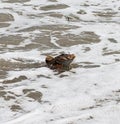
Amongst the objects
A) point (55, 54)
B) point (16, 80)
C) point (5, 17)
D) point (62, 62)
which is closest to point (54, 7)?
point (5, 17)

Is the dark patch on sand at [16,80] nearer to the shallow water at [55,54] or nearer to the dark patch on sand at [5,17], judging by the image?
the shallow water at [55,54]

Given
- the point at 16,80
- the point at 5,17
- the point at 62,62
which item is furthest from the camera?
the point at 5,17

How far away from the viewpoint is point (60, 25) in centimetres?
1082

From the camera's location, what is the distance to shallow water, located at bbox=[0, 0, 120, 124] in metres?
5.78

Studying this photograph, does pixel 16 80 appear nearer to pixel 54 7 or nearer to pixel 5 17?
pixel 5 17

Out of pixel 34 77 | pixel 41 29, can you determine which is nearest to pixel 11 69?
pixel 34 77

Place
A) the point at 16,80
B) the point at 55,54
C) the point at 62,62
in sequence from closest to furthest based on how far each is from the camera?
the point at 16,80 → the point at 62,62 → the point at 55,54

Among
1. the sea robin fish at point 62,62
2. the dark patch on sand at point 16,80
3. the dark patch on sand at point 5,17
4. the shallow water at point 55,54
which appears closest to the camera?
the shallow water at point 55,54

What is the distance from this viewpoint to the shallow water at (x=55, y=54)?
578cm

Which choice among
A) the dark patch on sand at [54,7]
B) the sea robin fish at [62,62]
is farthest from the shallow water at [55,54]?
the sea robin fish at [62,62]

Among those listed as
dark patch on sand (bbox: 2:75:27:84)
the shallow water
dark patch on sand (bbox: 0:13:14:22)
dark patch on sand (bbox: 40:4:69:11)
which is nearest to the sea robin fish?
the shallow water

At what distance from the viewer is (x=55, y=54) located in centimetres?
859

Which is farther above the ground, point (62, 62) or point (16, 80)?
point (62, 62)

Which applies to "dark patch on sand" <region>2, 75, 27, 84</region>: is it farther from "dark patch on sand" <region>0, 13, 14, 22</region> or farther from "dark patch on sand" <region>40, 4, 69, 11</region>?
"dark patch on sand" <region>40, 4, 69, 11</region>
